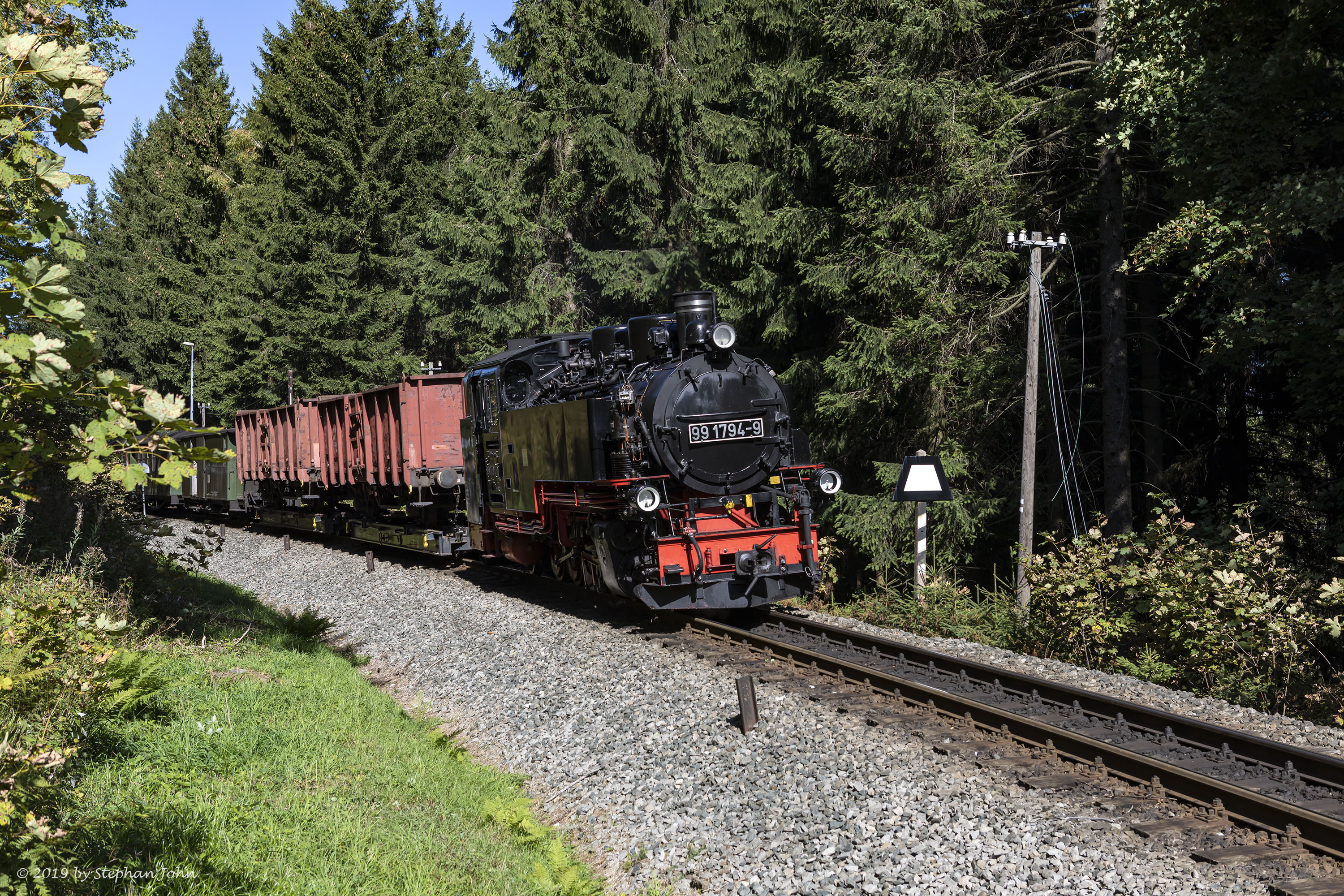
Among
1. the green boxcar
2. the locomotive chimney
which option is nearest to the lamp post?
the green boxcar

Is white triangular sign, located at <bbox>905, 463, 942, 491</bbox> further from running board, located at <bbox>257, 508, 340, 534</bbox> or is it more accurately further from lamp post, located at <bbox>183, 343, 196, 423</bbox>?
lamp post, located at <bbox>183, 343, 196, 423</bbox>

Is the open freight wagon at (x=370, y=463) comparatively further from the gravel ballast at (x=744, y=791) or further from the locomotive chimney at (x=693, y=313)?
the locomotive chimney at (x=693, y=313)

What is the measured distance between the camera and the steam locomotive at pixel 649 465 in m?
10.2

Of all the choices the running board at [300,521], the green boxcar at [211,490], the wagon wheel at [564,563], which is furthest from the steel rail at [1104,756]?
the green boxcar at [211,490]

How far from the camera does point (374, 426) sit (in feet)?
60.0

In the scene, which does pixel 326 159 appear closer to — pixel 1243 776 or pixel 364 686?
pixel 364 686

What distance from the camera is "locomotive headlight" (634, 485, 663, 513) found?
385 inches

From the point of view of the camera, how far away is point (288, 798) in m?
5.50

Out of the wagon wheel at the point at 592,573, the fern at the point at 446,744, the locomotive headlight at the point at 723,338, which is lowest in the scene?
the fern at the point at 446,744

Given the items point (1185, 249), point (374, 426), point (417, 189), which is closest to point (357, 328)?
point (417, 189)

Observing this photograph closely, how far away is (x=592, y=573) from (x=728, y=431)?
9.07 ft

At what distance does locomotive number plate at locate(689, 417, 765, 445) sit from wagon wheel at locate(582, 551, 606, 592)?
2257 millimetres

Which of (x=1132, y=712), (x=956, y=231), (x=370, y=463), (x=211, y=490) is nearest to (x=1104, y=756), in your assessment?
(x=1132, y=712)

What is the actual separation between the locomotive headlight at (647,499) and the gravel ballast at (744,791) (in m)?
1.48
